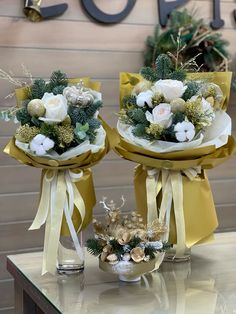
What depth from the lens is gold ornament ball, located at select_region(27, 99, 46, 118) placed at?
1280 mm

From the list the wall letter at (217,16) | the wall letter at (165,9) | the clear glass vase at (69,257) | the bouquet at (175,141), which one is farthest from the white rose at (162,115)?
the wall letter at (217,16)

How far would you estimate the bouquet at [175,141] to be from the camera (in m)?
1.33

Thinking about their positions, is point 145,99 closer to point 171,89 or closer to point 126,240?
point 171,89

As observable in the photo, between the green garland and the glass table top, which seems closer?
the glass table top

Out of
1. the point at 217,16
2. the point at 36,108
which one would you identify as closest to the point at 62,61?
the point at 217,16

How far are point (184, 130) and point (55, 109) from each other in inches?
12.4

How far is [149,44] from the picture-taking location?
93.2 inches

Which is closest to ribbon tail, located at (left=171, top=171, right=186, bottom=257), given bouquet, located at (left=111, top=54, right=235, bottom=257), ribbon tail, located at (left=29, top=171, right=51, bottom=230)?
bouquet, located at (left=111, top=54, right=235, bottom=257)

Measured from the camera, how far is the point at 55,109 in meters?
1.26

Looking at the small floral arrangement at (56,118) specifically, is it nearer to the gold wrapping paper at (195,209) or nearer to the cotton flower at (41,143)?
the cotton flower at (41,143)

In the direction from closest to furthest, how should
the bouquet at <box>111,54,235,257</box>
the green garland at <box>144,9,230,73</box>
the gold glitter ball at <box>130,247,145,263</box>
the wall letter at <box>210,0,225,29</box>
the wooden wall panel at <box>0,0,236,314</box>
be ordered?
the gold glitter ball at <box>130,247,145,263</box>, the bouquet at <box>111,54,235,257</box>, the wooden wall panel at <box>0,0,236,314</box>, the green garland at <box>144,9,230,73</box>, the wall letter at <box>210,0,225,29</box>

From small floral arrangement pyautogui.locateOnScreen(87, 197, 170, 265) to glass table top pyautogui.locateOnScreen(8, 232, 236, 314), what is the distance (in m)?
0.08

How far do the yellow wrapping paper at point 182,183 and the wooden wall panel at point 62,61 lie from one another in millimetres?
850

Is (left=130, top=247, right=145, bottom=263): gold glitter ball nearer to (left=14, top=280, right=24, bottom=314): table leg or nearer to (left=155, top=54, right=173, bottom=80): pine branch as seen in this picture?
(left=14, top=280, right=24, bottom=314): table leg
